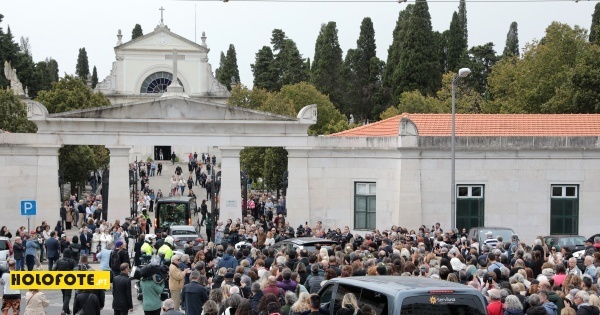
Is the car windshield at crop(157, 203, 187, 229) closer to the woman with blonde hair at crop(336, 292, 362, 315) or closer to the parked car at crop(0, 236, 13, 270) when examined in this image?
the parked car at crop(0, 236, 13, 270)

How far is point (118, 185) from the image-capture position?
36719 millimetres

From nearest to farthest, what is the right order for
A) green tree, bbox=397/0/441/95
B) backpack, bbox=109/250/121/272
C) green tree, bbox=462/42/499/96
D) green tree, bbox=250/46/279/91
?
backpack, bbox=109/250/121/272
green tree, bbox=397/0/441/95
green tree, bbox=462/42/499/96
green tree, bbox=250/46/279/91

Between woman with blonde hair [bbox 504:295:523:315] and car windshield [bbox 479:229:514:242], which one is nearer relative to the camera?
woman with blonde hair [bbox 504:295:523:315]

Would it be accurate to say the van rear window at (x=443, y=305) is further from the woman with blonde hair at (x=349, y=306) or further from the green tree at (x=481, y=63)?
the green tree at (x=481, y=63)

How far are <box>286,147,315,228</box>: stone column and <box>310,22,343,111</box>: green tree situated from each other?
6410 centimetres

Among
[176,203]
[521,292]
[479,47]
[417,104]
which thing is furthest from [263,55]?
[521,292]

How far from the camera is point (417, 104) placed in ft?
267

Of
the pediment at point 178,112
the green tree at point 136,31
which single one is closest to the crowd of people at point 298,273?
the pediment at point 178,112

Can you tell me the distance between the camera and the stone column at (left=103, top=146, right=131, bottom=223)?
36625 mm

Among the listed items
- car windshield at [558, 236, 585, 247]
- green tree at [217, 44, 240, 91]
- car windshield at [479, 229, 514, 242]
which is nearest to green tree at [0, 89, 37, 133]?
car windshield at [479, 229, 514, 242]

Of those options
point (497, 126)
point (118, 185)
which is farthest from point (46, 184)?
point (497, 126)

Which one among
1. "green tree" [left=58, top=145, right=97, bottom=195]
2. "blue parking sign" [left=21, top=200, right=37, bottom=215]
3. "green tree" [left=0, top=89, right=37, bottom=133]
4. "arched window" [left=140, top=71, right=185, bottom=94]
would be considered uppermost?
"arched window" [left=140, top=71, right=185, bottom=94]

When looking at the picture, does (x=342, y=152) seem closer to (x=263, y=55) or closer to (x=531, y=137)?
(x=531, y=137)

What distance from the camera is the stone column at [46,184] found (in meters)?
36.3
